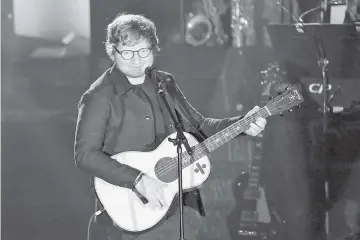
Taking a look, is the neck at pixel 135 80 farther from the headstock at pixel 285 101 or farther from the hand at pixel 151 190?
the headstock at pixel 285 101

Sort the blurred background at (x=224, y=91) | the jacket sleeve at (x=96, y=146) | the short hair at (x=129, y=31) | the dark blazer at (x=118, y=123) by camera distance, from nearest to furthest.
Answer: the jacket sleeve at (x=96, y=146) < the dark blazer at (x=118, y=123) < the short hair at (x=129, y=31) < the blurred background at (x=224, y=91)

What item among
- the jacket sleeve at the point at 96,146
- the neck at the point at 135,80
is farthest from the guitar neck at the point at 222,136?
the neck at the point at 135,80

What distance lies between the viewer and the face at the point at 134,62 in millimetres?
3434

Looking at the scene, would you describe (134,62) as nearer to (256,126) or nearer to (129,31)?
(129,31)

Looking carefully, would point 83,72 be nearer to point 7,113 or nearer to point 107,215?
point 7,113

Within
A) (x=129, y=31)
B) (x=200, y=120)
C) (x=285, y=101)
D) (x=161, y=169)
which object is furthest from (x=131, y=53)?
(x=285, y=101)

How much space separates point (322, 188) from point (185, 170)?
2.91 feet

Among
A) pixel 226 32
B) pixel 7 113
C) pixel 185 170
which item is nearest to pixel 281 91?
pixel 226 32

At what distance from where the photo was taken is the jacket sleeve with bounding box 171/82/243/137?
347cm

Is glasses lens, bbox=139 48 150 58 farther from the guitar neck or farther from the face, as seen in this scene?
the guitar neck

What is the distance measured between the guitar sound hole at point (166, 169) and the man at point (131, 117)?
0.04m

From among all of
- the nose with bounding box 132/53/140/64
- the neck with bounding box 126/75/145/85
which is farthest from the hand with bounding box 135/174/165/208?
the nose with bounding box 132/53/140/64

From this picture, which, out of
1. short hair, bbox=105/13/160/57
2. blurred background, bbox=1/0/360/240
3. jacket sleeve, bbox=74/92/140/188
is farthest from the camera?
blurred background, bbox=1/0/360/240

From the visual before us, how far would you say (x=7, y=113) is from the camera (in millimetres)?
3730
